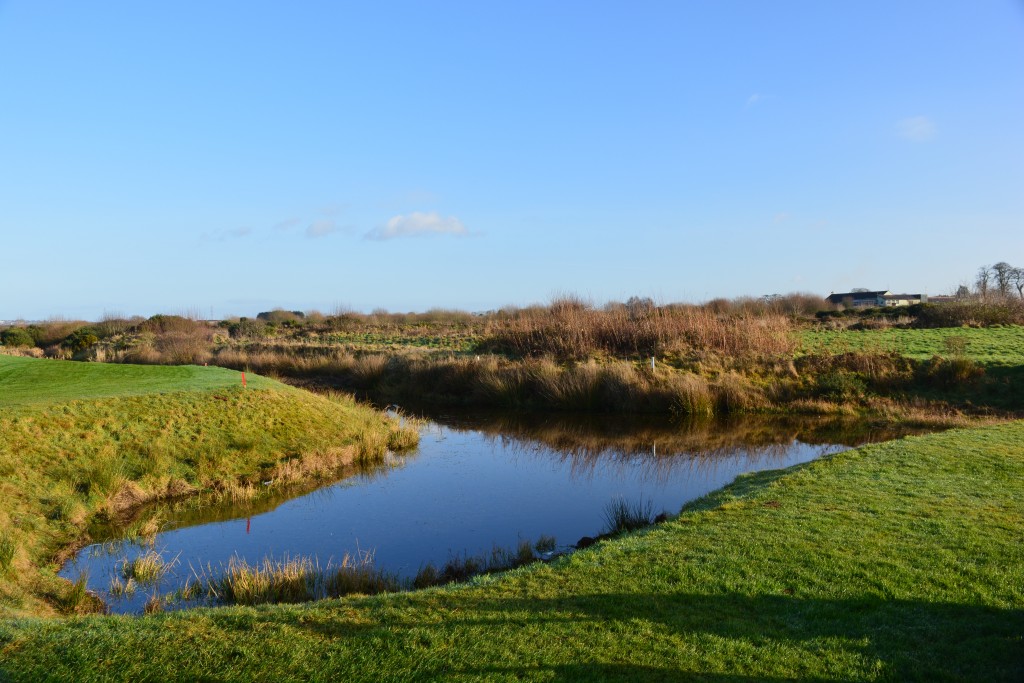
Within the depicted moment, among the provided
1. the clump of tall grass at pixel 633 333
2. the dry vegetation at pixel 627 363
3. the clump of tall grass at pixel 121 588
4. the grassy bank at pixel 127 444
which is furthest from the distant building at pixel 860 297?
the clump of tall grass at pixel 121 588

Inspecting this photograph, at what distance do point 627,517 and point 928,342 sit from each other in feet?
80.0

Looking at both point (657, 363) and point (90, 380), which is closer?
point (90, 380)

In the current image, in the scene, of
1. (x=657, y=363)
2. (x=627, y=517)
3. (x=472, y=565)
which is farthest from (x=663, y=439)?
(x=472, y=565)

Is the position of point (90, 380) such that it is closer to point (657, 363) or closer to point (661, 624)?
point (661, 624)

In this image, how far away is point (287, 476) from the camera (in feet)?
46.5

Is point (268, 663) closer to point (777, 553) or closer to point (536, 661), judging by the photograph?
point (536, 661)

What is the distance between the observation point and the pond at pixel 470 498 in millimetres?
10078

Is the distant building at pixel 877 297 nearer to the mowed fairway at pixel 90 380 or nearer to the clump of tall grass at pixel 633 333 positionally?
the clump of tall grass at pixel 633 333

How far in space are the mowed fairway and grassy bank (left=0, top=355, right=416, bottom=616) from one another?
3cm

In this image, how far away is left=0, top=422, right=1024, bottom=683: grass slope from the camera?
15.1 ft

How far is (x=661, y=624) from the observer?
5.32 meters

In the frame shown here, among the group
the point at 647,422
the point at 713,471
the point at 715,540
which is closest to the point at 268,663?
the point at 715,540

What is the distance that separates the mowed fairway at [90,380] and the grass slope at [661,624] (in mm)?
11224

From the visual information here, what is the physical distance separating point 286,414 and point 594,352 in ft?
47.4
